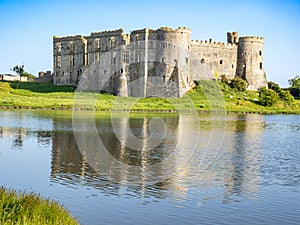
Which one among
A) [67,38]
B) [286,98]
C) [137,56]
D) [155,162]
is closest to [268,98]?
[286,98]

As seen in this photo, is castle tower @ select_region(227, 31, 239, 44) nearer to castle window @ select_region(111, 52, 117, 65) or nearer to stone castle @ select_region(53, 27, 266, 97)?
stone castle @ select_region(53, 27, 266, 97)

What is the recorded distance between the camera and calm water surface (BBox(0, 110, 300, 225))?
15023mm

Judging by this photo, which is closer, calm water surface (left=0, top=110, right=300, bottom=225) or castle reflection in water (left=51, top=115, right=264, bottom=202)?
calm water surface (left=0, top=110, right=300, bottom=225)

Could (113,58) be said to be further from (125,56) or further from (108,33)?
(108,33)

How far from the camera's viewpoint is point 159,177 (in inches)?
795

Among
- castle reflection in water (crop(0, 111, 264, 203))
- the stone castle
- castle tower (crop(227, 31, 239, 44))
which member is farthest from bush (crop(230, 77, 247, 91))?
castle reflection in water (crop(0, 111, 264, 203))

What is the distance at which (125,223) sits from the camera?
45.6 ft

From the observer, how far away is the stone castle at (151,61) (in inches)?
2808

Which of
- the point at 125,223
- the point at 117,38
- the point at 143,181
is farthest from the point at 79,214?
the point at 117,38

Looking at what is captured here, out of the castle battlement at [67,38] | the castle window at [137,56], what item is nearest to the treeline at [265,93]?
the castle window at [137,56]

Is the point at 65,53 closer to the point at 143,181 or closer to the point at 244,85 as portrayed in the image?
the point at 244,85

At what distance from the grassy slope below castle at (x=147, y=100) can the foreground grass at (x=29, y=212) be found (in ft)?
164

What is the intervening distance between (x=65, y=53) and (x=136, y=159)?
60505 millimetres

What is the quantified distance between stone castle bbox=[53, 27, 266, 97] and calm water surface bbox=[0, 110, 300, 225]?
3690cm
